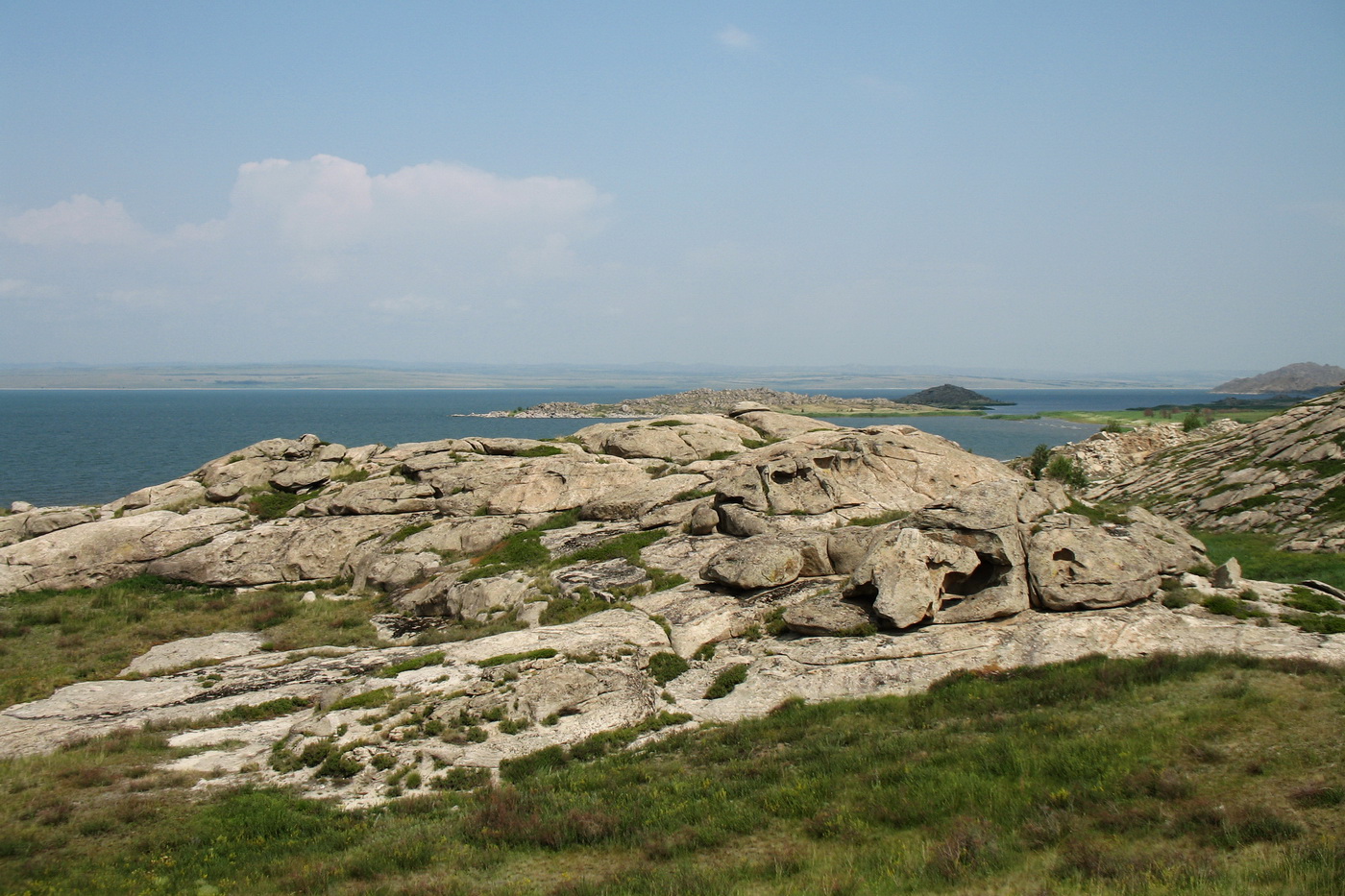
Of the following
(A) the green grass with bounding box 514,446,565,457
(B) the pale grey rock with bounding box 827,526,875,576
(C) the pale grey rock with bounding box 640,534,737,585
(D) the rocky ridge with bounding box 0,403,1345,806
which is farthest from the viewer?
(A) the green grass with bounding box 514,446,565,457

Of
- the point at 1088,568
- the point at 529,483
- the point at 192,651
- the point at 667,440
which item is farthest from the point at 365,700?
the point at 667,440

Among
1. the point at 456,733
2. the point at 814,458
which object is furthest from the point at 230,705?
the point at 814,458

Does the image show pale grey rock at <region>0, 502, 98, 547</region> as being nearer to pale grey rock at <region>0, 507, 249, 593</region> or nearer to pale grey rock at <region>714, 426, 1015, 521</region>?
pale grey rock at <region>0, 507, 249, 593</region>

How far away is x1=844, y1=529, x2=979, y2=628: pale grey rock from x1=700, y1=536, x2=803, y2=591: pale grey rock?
10.8 ft

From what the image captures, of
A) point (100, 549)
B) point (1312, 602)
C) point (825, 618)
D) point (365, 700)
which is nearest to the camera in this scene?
point (365, 700)

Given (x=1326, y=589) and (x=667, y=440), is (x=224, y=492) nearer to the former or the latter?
(x=667, y=440)

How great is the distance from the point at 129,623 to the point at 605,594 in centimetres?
2211

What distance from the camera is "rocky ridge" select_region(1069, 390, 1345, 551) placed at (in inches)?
1427

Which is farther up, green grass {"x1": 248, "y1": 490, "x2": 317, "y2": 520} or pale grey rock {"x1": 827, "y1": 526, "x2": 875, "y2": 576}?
pale grey rock {"x1": 827, "y1": 526, "x2": 875, "y2": 576}

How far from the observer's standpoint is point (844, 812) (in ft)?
40.5

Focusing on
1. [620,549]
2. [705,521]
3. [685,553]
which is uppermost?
[705,521]

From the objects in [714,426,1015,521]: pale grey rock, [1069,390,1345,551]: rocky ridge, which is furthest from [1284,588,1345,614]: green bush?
[1069,390,1345,551]: rocky ridge

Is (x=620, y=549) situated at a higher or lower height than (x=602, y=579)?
higher

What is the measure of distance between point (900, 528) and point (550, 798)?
14596mm
